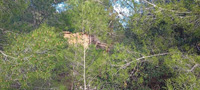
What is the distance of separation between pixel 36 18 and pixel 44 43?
27.0ft

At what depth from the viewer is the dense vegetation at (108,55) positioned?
16.7ft

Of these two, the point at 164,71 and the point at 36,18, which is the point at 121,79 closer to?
the point at 164,71

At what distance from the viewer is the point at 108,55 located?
22.8ft

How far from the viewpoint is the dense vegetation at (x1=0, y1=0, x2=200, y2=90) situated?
16.7ft

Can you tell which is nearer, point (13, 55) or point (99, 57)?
point (13, 55)

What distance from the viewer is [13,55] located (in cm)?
536

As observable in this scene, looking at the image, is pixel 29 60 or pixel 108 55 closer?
pixel 29 60

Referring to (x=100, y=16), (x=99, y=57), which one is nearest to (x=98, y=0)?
(x=100, y=16)

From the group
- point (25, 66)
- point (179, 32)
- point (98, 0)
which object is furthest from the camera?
point (98, 0)

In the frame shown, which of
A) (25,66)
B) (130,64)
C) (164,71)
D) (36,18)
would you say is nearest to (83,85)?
(130,64)

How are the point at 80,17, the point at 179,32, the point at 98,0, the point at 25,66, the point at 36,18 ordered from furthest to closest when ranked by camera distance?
the point at 36,18, the point at 98,0, the point at 179,32, the point at 80,17, the point at 25,66

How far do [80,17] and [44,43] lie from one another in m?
1.56

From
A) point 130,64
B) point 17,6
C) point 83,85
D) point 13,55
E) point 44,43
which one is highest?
point 17,6

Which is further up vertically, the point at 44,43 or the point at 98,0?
the point at 98,0
